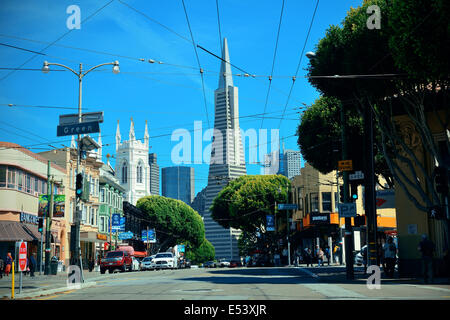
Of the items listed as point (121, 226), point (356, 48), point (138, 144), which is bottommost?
point (121, 226)

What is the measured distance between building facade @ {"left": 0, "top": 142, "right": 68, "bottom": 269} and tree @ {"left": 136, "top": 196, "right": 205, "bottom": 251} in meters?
42.2

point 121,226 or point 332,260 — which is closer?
point 332,260

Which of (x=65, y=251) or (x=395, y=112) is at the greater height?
(x=395, y=112)

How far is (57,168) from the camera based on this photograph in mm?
54719

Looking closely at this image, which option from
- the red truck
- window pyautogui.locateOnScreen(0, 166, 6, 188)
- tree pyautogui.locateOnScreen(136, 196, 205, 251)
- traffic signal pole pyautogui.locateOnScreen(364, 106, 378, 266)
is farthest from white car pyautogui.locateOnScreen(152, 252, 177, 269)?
tree pyautogui.locateOnScreen(136, 196, 205, 251)

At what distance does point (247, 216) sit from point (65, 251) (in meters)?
24.6

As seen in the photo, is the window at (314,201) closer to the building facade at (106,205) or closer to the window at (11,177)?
the building facade at (106,205)

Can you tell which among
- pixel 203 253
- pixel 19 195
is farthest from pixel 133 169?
pixel 19 195
